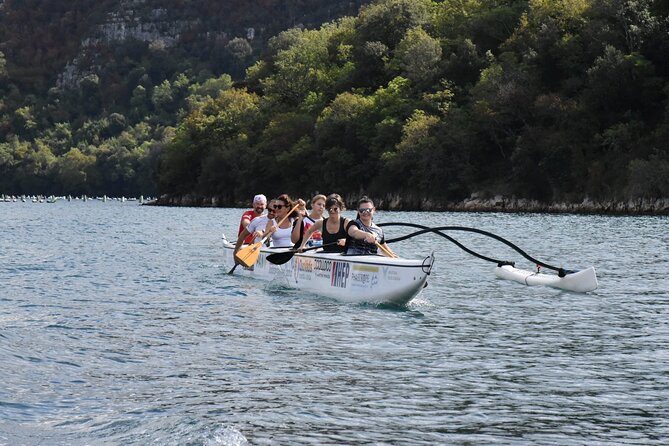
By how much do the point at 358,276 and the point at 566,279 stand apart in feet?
13.8

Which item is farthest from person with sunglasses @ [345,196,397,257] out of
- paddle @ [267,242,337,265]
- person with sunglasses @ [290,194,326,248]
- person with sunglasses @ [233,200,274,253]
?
person with sunglasses @ [233,200,274,253]

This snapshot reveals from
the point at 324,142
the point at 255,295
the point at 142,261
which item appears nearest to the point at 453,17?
the point at 324,142

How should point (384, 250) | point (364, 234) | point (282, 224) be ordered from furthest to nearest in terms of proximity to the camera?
1. point (282, 224)
2. point (384, 250)
3. point (364, 234)

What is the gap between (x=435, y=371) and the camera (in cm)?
1184

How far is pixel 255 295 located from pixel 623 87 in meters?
59.2

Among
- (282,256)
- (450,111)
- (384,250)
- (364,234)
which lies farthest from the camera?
(450,111)

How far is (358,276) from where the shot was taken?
1850 centimetres

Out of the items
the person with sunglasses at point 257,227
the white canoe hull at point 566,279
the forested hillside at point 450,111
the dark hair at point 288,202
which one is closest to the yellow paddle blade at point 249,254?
the person with sunglasses at point 257,227

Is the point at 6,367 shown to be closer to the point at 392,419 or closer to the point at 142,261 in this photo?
the point at 392,419

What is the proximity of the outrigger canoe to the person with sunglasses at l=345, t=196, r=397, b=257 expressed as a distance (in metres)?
0.31

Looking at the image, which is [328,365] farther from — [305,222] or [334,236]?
[305,222]

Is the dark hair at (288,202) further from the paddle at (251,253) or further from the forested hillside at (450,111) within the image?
the forested hillside at (450,111)

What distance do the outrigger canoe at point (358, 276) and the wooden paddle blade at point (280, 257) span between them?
0.34 ft

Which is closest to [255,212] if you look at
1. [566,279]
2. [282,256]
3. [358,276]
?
[282,256]
